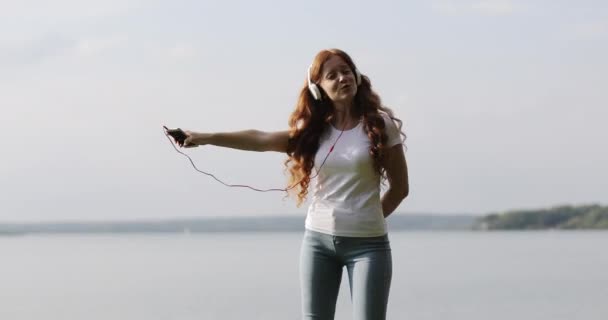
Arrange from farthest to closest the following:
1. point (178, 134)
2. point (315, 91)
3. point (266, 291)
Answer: point (266, 291), point (315, 91), point (178, 134)

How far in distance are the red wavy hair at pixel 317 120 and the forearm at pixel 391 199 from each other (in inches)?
7.0

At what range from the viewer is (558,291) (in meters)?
16.8

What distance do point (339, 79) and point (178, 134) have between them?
0.57 metres

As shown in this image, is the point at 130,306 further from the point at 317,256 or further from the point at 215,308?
the point at 317,256

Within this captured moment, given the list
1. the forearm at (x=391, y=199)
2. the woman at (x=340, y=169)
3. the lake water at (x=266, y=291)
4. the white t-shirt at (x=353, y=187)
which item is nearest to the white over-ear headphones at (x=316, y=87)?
the woman at (x=340, y=169)

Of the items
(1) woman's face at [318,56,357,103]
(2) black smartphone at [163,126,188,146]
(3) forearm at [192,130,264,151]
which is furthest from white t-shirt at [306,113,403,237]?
(2) black smartphone at [163,126,188,146]

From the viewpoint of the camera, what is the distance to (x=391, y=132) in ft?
14.1

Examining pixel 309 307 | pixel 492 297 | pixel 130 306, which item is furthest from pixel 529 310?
pixel 309 307

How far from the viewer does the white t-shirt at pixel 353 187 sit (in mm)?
4297

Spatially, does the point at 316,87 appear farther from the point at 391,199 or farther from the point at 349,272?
the point at 349,272

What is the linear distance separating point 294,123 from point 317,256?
1.57 ft

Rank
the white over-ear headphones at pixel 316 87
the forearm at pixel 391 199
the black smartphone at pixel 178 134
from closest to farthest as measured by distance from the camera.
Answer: the black smartphone at pixel 178 134 < the white over-ear headphones at pixel 316 87 < the forearm at pixel 391 199

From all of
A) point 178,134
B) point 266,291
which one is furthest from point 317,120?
point 266,291

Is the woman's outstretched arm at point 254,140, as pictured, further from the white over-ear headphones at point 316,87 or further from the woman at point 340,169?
the white over-ear headphones at point 316,87
